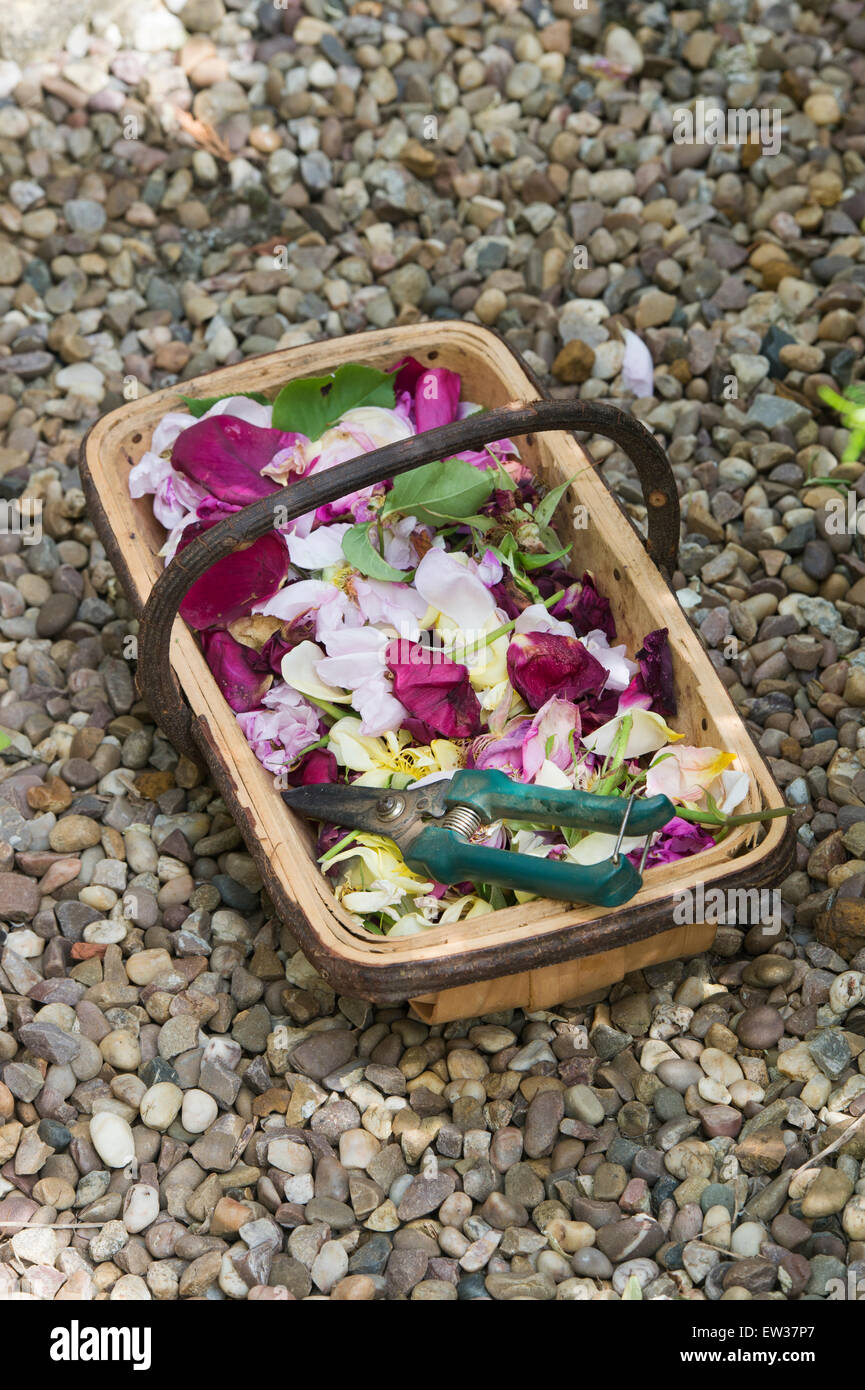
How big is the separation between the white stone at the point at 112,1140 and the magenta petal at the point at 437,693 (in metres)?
0.82

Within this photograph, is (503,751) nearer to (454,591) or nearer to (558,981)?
(454,591)

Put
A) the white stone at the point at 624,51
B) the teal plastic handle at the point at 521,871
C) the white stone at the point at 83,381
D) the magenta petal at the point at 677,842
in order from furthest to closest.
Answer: the white stone at the point at 624,51 < the white stone at the point at 83,381 < the magenta petal at the point at 677,842 < the teal plastic handle at the point at 521,871

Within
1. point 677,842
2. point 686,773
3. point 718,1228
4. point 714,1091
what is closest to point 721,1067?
point 714,1091

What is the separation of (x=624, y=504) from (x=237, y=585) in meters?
0.83

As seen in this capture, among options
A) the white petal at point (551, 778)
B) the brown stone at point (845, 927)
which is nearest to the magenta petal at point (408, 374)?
the white petal at point (551, 778)

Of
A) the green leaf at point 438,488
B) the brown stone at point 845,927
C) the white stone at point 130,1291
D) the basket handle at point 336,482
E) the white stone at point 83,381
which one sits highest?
the basket handle at point 336,482

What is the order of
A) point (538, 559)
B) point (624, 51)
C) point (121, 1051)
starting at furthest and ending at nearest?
point (624, 51)
point (538, 559)
point (121, 1051)

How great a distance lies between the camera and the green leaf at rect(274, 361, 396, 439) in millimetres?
2830

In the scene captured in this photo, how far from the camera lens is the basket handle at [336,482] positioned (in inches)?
86.9

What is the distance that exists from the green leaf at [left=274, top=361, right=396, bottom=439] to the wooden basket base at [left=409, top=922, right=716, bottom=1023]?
1170mm

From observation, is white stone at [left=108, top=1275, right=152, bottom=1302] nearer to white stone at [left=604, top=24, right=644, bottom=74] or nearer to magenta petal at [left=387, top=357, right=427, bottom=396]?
magenta petal at [left=387, top=357, right=427, bottom=396]

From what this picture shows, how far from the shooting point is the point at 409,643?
2.57 metres

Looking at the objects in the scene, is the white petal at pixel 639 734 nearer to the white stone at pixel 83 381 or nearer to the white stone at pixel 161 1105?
the white stone at pixel 161 1105

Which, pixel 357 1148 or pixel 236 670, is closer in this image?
pixel 357 1148
